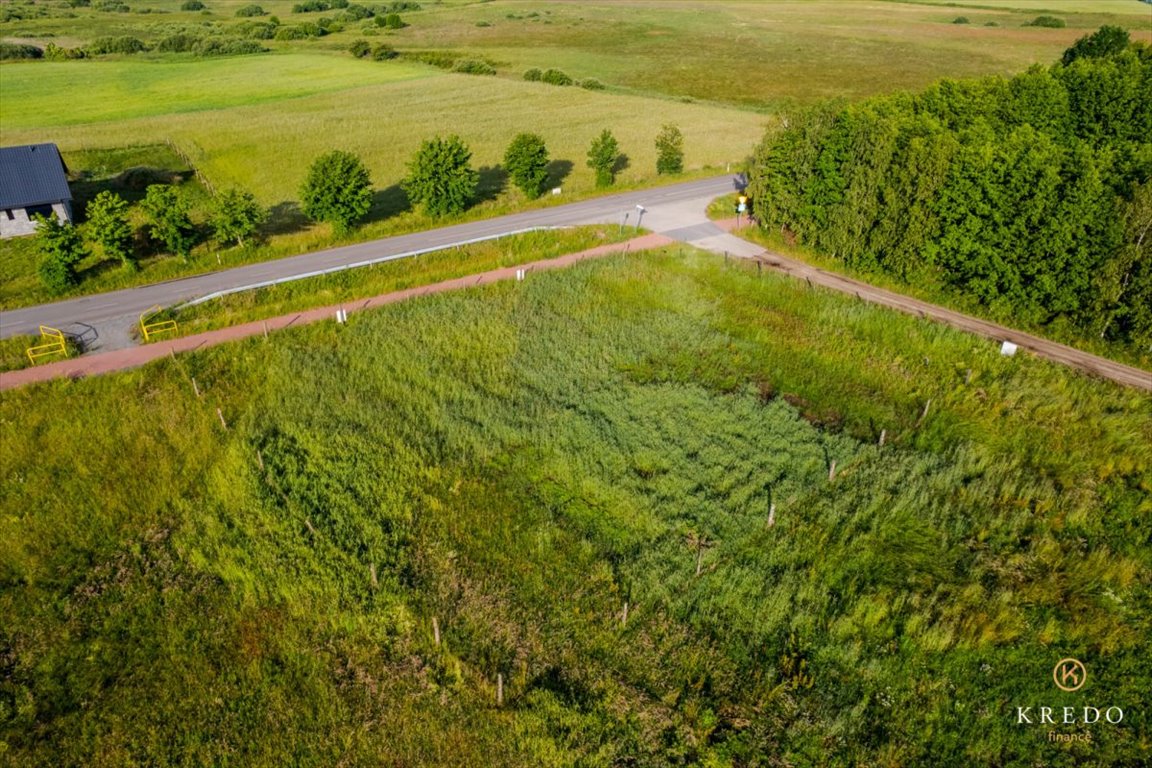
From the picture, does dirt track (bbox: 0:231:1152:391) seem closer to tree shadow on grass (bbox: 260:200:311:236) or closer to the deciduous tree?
the deciduous tree

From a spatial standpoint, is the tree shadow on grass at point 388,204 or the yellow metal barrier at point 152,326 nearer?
the yellow metal barrier at point 152,326

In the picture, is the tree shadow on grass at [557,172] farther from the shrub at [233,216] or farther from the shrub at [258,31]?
the shrub at [258,31]

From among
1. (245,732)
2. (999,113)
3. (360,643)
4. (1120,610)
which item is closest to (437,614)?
(360,643)

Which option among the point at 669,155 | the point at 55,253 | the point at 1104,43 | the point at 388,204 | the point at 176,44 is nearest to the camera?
the point at 55,253

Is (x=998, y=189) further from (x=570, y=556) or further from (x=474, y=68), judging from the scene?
(x=474, y=68)

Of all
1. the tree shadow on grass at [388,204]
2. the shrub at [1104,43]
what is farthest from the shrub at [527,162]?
the shrub at [1104,43]

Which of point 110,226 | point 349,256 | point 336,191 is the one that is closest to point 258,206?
point 336,191
